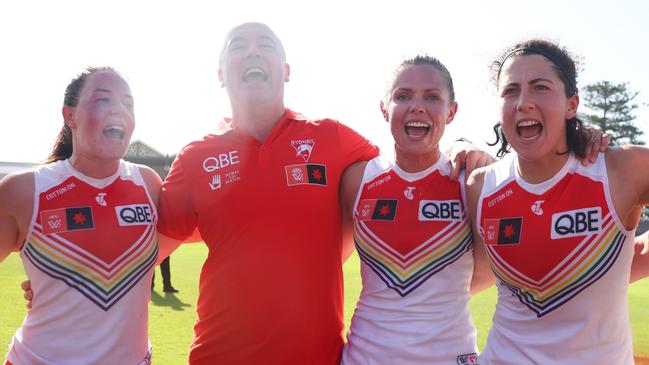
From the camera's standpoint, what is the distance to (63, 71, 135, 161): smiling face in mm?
3156

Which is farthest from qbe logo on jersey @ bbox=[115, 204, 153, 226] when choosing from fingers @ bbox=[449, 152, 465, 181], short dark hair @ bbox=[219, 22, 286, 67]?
fingers @ bbox=[449, 152, 465, 181]

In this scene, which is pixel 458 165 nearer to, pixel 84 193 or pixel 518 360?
pixel 518 360

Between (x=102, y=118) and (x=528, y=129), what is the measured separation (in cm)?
222

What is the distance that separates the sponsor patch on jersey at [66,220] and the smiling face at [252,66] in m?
1.10

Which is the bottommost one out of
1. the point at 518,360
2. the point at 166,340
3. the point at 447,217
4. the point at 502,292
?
the point at 166,340

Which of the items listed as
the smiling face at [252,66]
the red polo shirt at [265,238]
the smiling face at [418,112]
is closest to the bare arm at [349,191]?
the red polo shirt at [265,238]

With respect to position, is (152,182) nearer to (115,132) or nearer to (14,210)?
(115,132)

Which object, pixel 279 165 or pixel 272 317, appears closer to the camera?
pixel 272 317

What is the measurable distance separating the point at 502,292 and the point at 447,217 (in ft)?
1.52

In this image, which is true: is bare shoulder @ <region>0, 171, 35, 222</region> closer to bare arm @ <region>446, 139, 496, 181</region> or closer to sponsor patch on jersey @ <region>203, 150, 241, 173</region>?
sponsor patch on jersey @ <region>203, 150, 241, 173</region>

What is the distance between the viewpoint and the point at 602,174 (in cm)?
260

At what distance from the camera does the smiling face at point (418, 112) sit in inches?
122

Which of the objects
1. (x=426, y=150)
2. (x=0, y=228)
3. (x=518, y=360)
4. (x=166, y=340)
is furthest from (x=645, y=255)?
(x=166, y=340)

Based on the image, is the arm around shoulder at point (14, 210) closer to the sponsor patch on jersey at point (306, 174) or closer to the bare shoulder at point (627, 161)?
the sponsor patch on jersey at point (306, 174)
